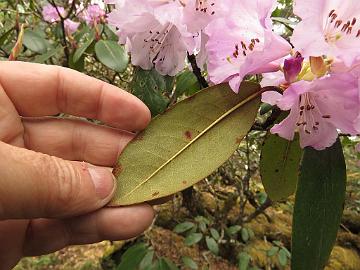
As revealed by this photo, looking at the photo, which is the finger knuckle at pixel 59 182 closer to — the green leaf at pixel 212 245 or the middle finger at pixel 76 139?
the middle finger at pixel 76 139

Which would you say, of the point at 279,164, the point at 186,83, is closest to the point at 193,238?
the point at 186,83

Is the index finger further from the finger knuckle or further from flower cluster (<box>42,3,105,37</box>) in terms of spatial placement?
flower cluster (<box>42,3,105,37</box>)

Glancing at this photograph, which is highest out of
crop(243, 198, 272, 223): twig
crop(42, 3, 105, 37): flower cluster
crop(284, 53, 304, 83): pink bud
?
crop(284, 53, 304, 83): pink bud

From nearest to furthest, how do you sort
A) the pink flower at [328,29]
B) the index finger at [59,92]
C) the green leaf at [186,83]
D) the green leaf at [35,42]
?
the pink flower at [328,29] < the index finger at [59,92] < the green leaf at [186,83] < the green leaf at [35,42]

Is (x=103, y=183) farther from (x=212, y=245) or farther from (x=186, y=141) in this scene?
(x=212, y=245)

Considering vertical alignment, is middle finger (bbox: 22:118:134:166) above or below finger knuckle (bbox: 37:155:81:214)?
below

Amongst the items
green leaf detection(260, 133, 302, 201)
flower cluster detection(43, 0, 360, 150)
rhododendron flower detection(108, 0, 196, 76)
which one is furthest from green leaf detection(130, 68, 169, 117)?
green leaf detection(260, 133, 302, 201)

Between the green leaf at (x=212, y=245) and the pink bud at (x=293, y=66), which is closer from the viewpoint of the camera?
the pink bud at (x=293, y=66)

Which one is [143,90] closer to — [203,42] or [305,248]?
[203,42]

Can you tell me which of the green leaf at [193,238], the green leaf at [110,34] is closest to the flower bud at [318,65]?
the green leaf at [110,34]
